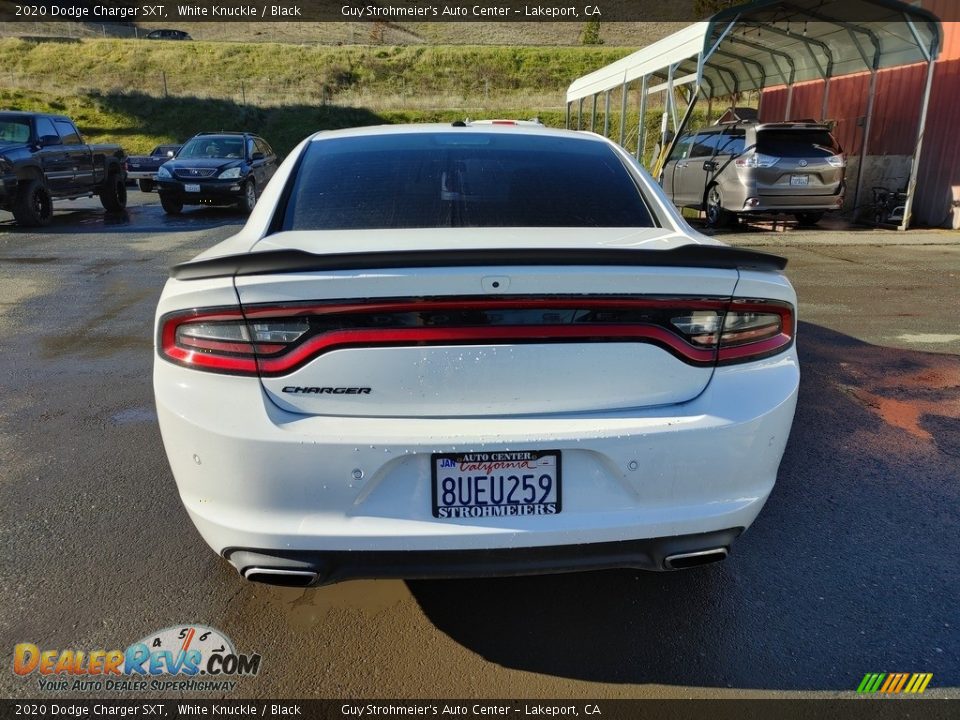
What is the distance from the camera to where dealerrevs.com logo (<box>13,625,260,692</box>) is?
2221mm

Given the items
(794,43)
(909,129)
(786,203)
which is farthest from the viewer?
(794,43)

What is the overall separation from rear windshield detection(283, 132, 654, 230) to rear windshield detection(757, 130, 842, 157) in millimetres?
9695

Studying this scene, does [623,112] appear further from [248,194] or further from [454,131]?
[454,131]

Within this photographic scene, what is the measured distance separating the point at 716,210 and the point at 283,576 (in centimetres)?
1255

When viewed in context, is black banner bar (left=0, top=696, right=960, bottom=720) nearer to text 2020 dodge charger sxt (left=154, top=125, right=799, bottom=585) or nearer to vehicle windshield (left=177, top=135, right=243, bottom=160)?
text 2020 dodge charger sxt (left=154, top=125, right=799, bottom=585)

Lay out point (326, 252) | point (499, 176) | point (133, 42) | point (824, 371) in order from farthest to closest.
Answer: point (133, 42), point (824, 371), point (499, 176), point (326, 252)

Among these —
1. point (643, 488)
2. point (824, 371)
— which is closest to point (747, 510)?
point (643, 488)

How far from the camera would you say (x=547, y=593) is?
8.64 ft

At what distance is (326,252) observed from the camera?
2.10m

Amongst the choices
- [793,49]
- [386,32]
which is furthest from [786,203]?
[386,32]

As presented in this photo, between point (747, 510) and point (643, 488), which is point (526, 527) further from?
point (747, 510)

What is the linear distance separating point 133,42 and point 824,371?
5387 centimetres

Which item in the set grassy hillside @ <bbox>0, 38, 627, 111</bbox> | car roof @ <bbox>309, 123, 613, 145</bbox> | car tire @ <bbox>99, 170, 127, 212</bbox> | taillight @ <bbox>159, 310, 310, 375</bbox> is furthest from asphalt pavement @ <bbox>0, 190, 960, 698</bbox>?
grassy hillside @ <bbox>0, 38, 627, 111</bbox>

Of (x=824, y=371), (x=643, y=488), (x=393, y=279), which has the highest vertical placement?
(x=393, y=279)
